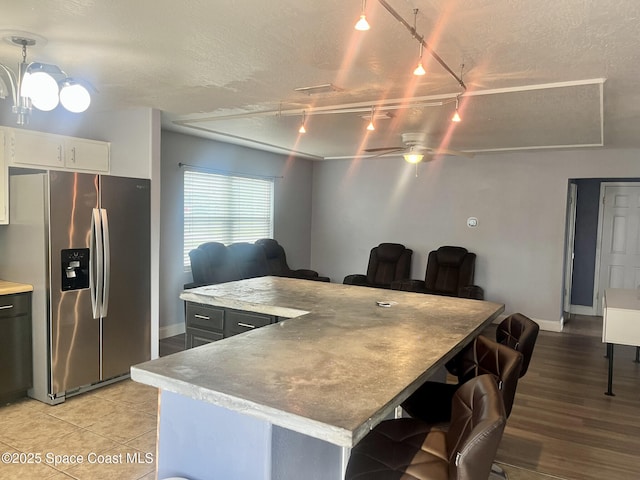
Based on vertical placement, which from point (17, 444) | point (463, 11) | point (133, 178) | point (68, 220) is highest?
point (463, 11)

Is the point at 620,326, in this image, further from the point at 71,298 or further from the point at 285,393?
the point at 71,298

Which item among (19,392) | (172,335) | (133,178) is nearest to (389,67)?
(133,178)

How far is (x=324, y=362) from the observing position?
1.80 m

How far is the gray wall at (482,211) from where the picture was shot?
6.20m

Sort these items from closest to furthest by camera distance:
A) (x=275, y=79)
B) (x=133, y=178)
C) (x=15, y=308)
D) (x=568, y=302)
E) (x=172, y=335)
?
1. (x=275, y=79)
2. (x=15, y=308)
3. (x=133, y=178)
4. (x=172, y=335)
5. (x=568, y=302)

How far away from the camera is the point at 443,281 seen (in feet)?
21.3

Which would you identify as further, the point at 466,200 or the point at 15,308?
the point at 466,200

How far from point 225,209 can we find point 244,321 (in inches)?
141

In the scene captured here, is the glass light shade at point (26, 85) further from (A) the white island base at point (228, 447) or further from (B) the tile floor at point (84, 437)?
(B) the tile floor at point (84, 437)

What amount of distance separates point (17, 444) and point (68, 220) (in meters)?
1.57

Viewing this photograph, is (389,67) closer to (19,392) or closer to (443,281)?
(19,392)

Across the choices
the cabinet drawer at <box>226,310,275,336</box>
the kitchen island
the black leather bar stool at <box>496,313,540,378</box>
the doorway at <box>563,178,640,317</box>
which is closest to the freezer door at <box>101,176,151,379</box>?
the cabinet drawer at <box>226,310,275,336</box>

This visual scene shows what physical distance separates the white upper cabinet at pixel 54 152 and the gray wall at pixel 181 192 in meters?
1.10

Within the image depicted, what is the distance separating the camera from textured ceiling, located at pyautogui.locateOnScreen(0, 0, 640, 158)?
2.12m
